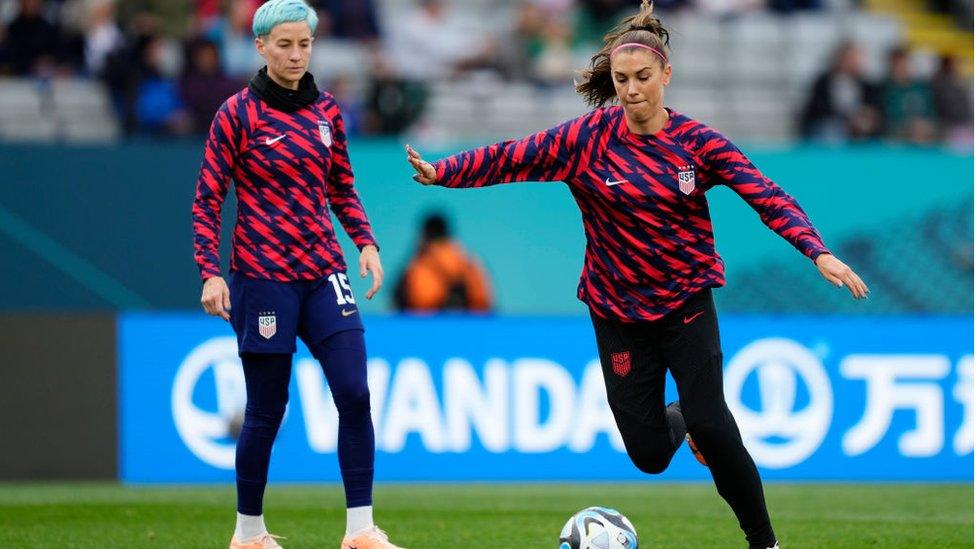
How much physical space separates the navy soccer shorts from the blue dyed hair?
0.99 metres

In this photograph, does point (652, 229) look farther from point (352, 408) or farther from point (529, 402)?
point (529, 402)

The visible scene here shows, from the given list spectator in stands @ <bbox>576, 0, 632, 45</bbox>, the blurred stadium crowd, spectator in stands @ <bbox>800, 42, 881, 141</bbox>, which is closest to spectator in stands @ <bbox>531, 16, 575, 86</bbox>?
the blurred stadium crowd

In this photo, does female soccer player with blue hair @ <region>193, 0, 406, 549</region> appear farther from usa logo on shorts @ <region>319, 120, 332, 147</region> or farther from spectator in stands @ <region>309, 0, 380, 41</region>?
spectator in stands @ <region>309, 0, 380, 41</region>

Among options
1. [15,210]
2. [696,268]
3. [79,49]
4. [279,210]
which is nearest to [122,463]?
[15,210]

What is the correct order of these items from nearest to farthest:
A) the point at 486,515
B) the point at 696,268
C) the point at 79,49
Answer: the point at 696,268 → the point at 486,515 → the point at 79,49

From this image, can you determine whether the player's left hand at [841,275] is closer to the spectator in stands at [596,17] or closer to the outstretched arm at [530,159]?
the outstretched arm at [530,159]

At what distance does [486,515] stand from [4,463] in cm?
415

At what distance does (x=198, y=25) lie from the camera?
14344 millimetres

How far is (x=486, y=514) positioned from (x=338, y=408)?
2.60 m

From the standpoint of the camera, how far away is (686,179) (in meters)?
6.05

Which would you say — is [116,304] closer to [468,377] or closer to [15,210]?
[15,210]

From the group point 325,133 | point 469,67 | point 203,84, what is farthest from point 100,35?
point 325,133

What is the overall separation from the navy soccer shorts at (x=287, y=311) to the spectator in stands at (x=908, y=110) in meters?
9.33

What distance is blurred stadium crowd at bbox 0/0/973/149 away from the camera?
1385 centimetres
